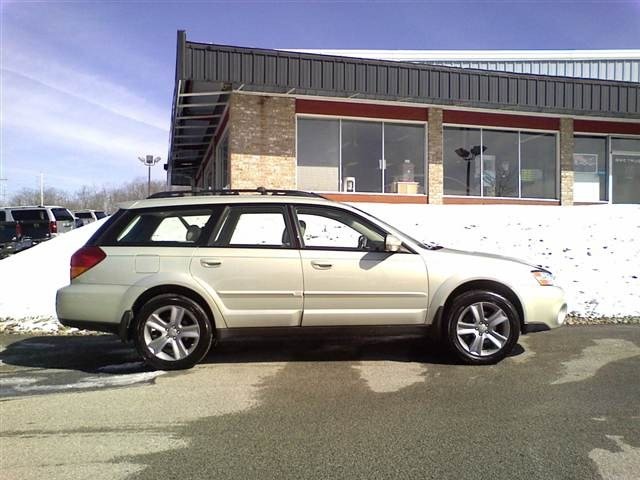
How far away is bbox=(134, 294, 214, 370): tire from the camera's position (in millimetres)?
5355

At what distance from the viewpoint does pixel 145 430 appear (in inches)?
157

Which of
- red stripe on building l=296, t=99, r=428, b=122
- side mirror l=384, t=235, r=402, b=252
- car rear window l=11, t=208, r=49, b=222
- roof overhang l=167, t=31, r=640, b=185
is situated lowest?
side mirror l=384, t=235, r=402, b=252

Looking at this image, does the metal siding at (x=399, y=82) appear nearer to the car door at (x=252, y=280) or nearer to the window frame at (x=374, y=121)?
the window frame at (x=374, y=121)

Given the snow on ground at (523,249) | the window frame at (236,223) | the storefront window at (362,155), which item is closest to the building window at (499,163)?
the storefront window at (362,155)

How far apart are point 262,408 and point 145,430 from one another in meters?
0.92

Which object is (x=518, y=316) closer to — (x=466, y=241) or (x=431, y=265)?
(x=431, y=265)

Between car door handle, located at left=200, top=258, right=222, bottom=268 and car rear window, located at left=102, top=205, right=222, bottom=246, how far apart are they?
0.71ft

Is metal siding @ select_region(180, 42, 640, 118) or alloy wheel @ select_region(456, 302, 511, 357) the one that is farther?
metal siding @ select_region(180, 42, 640, 118)

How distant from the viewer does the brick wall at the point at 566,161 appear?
1811cm

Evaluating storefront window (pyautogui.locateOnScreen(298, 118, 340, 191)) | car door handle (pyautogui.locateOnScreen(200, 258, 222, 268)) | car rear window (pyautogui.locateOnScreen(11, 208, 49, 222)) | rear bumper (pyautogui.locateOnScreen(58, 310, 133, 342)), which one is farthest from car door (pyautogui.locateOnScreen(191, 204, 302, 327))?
car rear window (pyautogui.locateOnScreen(11, 208, 49, 222))

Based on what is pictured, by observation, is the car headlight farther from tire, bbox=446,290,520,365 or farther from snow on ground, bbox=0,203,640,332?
snow on ground, bbox=0,203,640,332

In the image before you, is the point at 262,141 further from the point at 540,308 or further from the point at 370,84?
the point at 540,308

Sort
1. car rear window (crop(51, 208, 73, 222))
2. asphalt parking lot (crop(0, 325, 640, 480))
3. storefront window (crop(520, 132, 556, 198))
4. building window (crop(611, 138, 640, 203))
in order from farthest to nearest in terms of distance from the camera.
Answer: car rear window (crop(51, 208, 73, 222))
building window (crop(611, 138, 640, 203))
storefront window (crop(520, 132, 556, 198))
asphalt parking lot (crop(0, 325, 640, 480))

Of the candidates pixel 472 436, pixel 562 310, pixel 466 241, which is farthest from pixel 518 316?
pixel 466 241
